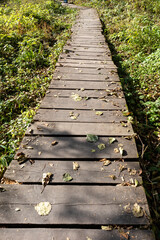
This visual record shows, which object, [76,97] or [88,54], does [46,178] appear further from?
[88,54]

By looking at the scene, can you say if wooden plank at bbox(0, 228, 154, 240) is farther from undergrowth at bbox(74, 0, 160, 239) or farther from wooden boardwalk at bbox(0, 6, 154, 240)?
undergrowth at bbox(74, 0, 160, 239)

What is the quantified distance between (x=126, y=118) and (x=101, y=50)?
3.40m

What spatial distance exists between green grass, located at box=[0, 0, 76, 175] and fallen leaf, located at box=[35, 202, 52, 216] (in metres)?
0.90

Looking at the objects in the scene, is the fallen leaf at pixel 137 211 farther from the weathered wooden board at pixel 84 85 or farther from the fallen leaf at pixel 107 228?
the weathered wooden board at pixel 84 85

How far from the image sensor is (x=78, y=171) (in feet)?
5.76

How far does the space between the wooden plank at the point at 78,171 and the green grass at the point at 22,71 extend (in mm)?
515

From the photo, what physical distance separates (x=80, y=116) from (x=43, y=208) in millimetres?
1395

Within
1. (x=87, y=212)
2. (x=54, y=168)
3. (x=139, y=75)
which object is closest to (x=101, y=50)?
(x=139, y=75)

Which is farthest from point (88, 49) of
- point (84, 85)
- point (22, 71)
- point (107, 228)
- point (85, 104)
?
point (107, 228)

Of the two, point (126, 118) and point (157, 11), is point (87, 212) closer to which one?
point (126, 118)

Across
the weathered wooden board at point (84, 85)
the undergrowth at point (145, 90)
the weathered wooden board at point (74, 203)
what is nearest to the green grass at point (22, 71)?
the weathered wooden board at point (84, 85)

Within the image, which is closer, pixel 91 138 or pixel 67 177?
pixel 67 177

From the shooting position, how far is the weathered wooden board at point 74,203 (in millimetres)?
1373

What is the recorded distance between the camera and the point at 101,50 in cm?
519
